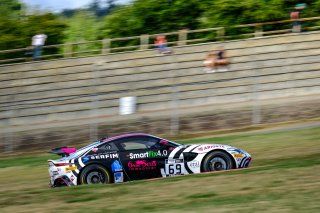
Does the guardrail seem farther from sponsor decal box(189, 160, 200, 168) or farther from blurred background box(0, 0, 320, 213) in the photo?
sponsor decal box(189, 160, 200, 168)

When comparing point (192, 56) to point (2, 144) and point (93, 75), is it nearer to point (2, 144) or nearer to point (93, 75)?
point (93, 75)

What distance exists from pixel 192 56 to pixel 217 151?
19869mm

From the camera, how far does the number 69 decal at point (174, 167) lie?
1397cm

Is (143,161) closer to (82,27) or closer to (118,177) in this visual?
(118,177)

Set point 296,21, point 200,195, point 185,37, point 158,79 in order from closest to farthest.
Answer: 1. point 200,195
2. point 158,79
3. point 296,21
4. point 185,37

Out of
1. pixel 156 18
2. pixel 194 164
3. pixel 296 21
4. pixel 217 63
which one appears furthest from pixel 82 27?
pixel 194 164

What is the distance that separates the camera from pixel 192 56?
3353 centimetres

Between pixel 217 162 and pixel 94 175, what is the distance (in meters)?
2.64

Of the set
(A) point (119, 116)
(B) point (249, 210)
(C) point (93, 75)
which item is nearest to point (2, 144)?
(A) point (119, 116)

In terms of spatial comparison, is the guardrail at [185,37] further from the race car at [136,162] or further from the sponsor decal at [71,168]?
the sponsor decal at [71,168]

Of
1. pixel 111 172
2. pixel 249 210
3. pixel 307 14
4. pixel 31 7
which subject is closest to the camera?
pixel 249 210

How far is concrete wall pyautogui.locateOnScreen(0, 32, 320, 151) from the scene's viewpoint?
30.7 m

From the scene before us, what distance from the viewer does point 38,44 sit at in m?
34.0

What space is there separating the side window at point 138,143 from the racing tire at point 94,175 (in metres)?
0.70
